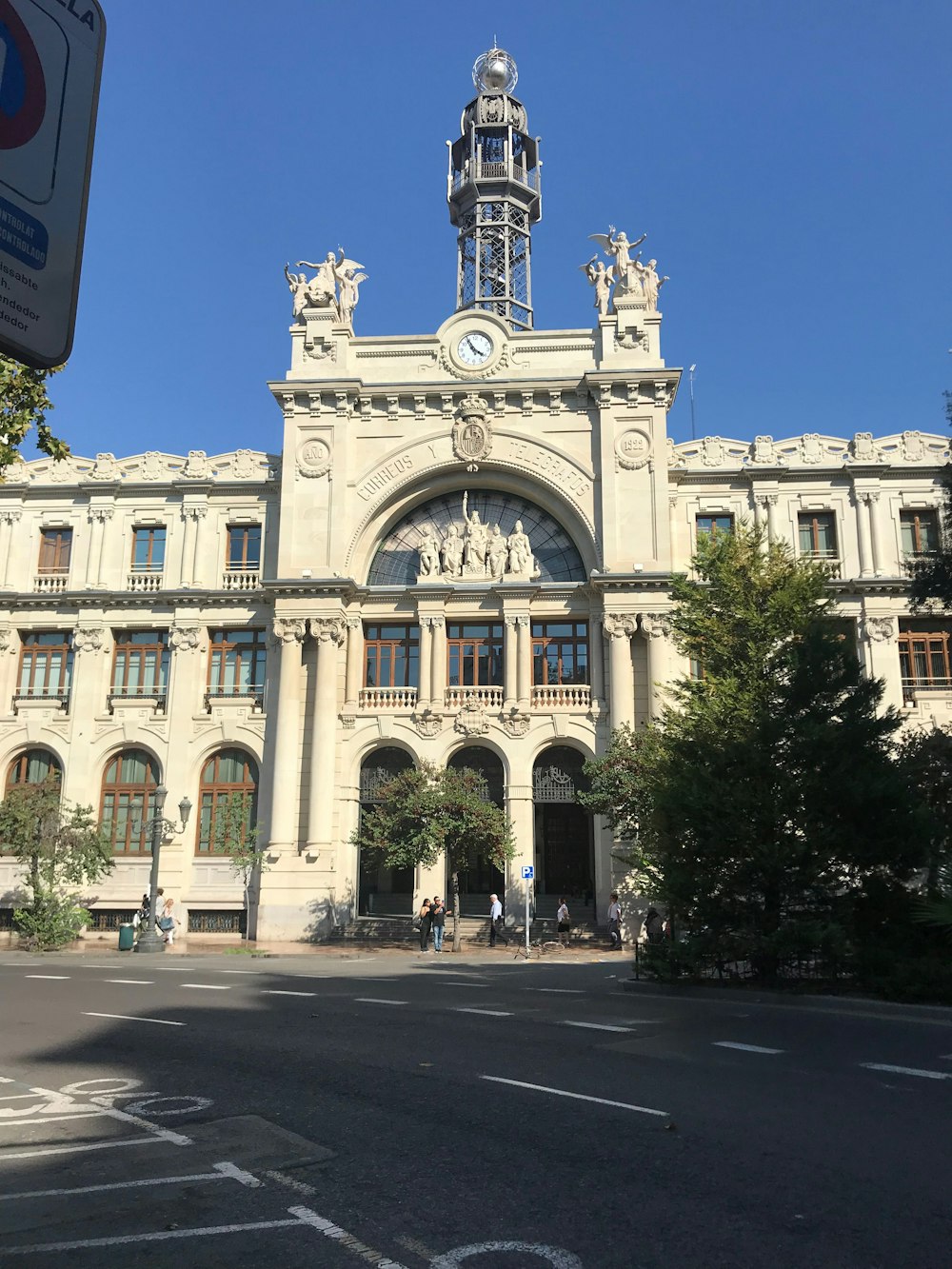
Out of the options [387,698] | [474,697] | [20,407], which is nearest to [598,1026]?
[20,407]

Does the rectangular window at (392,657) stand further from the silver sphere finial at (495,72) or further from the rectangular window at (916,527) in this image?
the silver sphere finial at (495,72)

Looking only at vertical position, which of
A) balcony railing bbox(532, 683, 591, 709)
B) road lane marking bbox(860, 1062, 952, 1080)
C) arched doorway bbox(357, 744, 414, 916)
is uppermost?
balcony railing bbox(532, 683, 591, 709)

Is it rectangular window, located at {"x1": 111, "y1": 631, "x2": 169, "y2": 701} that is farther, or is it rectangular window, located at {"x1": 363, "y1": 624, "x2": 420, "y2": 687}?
rectangular window, located at {"x1": 111, "y1": 631, "x2": 169, "y2": 701}

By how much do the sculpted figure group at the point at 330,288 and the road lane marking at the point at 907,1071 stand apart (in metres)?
38.4

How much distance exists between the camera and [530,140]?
70500 mm

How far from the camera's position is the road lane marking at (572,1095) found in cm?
912

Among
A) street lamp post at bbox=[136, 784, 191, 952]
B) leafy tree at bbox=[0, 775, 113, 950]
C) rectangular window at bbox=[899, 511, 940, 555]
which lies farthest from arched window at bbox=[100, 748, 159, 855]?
rectangular window at bbox=[899, 511, 940, 555]

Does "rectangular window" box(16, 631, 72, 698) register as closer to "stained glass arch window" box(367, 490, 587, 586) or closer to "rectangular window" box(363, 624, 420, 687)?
"rectangular window" box(363, 624, 420, 687)

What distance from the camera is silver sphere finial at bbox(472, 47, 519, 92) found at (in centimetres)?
7144

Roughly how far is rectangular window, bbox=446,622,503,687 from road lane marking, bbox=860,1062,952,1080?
29881mm

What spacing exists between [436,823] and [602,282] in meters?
23.9

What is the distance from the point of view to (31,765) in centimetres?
4284

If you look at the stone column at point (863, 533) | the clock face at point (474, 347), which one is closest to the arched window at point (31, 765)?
the clock face at point (474, 347)

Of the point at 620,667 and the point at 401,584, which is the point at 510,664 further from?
the point at 401,584
